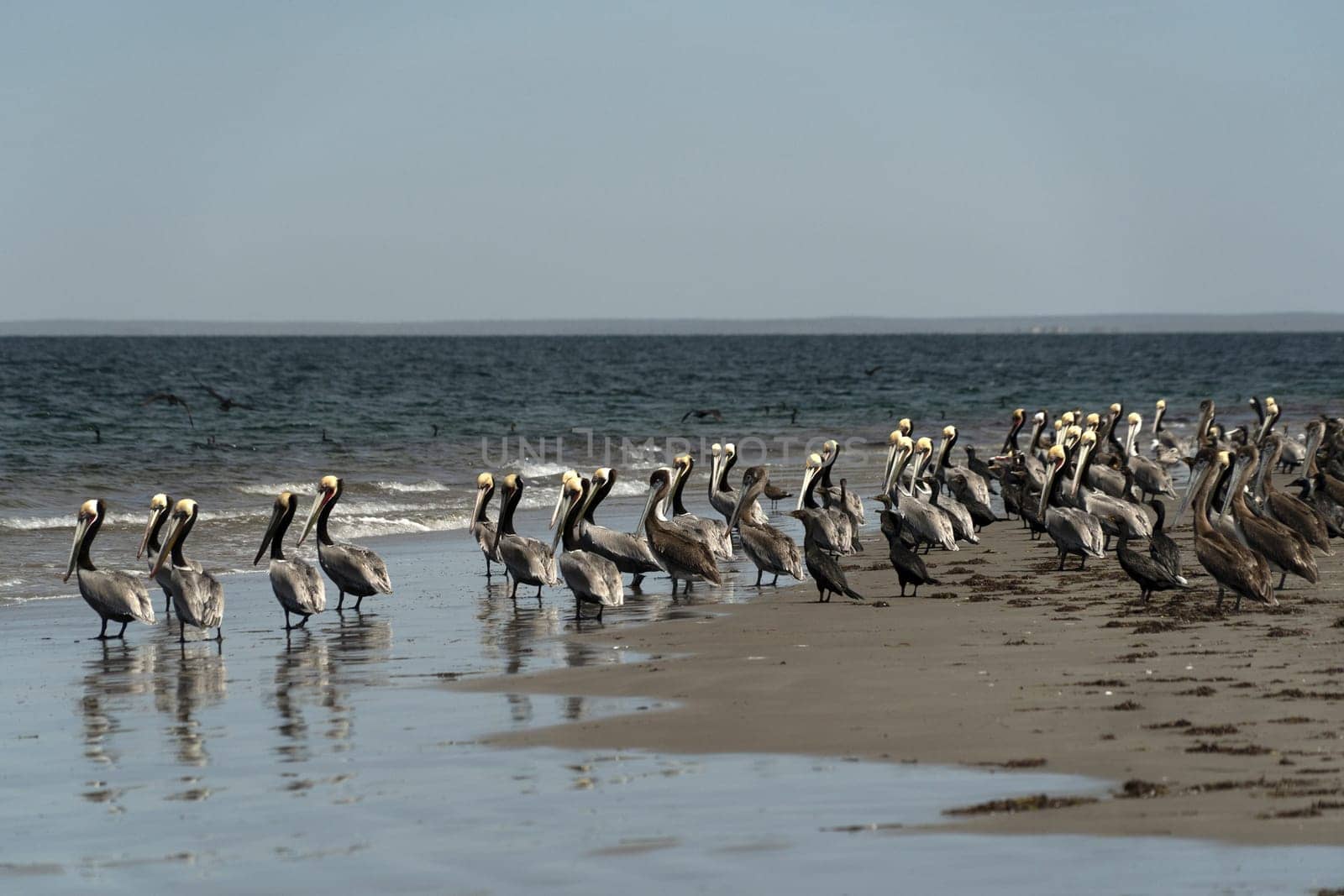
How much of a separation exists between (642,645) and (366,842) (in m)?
4.64

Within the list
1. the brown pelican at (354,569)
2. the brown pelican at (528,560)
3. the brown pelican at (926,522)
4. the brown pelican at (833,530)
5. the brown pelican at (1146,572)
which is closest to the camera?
the brown pelican at (1146,572)

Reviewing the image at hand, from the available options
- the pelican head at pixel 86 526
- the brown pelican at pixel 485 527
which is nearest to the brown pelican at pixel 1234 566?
the brown pelican at pixel 485 527

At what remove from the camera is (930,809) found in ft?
21.2

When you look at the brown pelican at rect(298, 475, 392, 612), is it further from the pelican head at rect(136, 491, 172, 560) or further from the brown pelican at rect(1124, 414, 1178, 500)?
the brown pelican at rect(1124, 414, 1178, 500)

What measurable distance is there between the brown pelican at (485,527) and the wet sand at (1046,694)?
3289mm

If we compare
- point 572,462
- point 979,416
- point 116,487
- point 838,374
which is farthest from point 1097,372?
point 116,487

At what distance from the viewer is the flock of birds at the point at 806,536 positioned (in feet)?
38.8

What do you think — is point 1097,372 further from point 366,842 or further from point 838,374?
point 366,842

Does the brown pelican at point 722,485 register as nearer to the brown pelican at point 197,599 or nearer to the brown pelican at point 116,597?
the brown pelican at point 197,599

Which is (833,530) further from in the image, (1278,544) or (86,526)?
(86,526)

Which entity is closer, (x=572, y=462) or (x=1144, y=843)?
(x=1144, y=843)

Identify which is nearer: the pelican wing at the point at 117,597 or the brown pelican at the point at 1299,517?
the pelican wing at the point at 117,597

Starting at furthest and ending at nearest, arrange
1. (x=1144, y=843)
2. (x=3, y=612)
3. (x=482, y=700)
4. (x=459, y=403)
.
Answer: (x=459, y=403), (x=3, y=612), (x=482, y=700), (x=1144, y=843)

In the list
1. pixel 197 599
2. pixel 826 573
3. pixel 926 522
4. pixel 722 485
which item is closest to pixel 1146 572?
pixel 826 573
